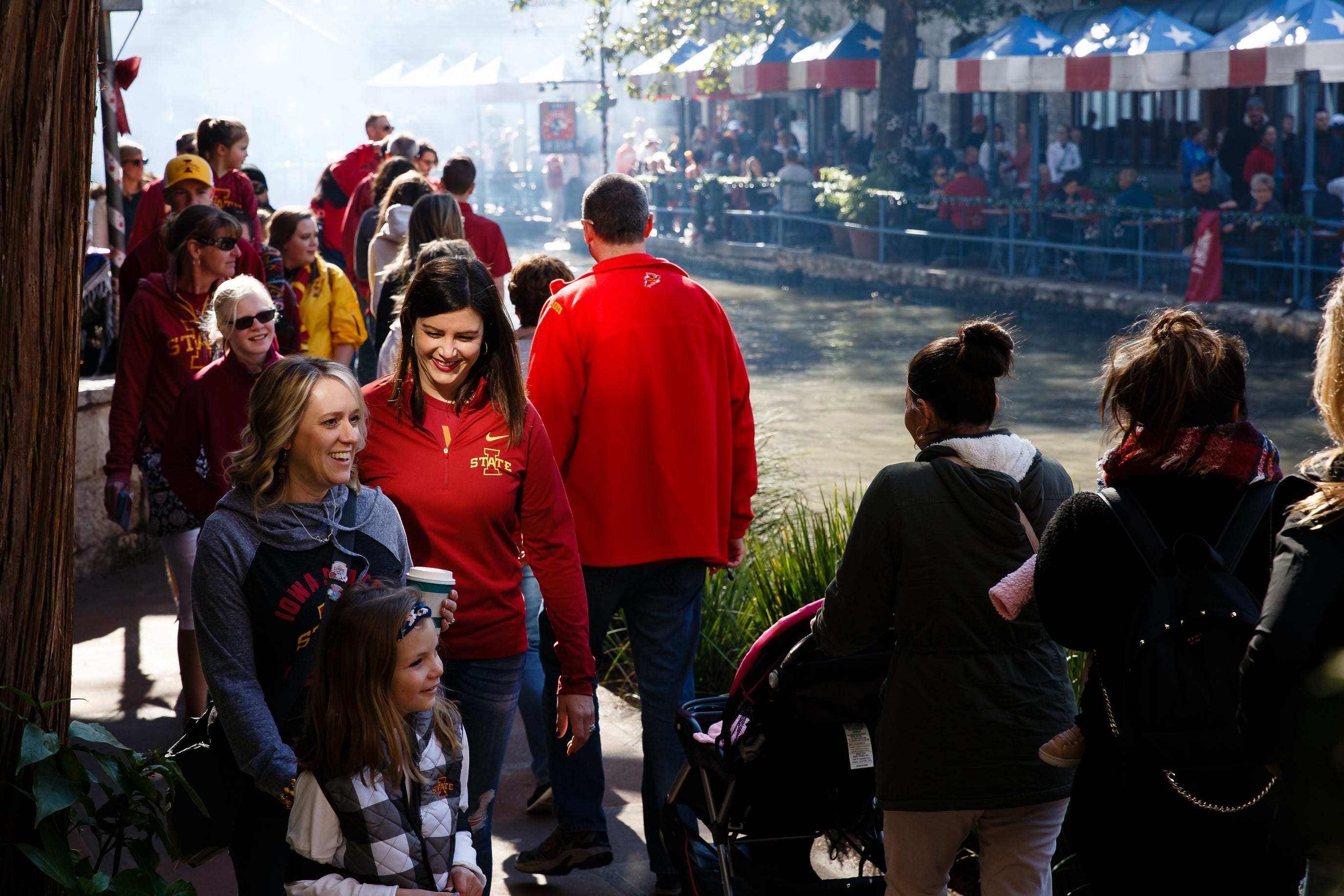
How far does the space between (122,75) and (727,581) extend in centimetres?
706

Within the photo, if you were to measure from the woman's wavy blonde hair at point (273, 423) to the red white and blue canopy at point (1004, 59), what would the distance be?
1766 centimetres

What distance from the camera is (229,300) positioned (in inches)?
174

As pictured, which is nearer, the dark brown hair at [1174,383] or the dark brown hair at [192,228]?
the dark brown hair at [1174,383]

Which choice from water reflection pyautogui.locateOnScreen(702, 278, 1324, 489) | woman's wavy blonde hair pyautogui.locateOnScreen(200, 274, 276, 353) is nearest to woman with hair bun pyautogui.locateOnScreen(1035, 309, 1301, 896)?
woman's wavy blonde hair pyautogui.locateOnScreen(200, 274, 276, 353)

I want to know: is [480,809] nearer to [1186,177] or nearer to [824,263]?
[1186,177]

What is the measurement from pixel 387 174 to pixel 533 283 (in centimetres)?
365

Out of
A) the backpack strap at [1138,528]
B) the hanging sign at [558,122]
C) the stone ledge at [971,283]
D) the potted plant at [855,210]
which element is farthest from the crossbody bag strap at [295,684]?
the hanging sign at [558,122]

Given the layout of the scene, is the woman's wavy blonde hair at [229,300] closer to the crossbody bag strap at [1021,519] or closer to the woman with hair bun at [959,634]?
the woman with hair bun at [959,634]

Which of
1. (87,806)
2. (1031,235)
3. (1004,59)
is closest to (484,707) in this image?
(87,806)

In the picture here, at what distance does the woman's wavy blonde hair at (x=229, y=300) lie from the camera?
4406 millimetres

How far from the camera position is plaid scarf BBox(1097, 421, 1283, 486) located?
8.20 feet

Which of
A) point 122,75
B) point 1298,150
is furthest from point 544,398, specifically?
point 1298,150

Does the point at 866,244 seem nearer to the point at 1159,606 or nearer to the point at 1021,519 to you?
the point at 1021,519

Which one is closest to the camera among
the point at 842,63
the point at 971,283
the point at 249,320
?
the point at 249,320
